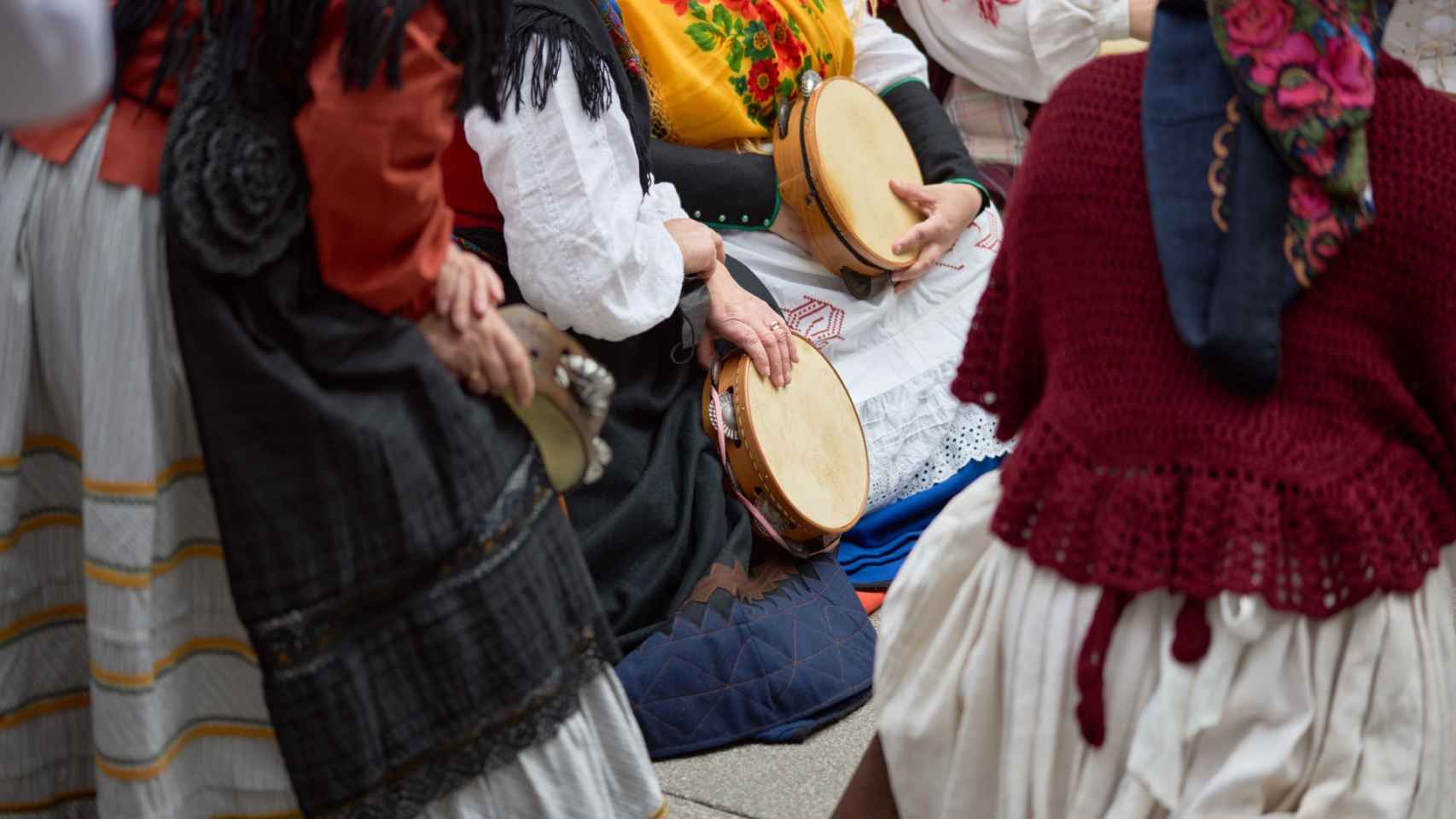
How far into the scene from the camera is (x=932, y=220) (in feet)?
11.4

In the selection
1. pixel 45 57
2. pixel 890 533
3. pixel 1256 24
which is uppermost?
pixel 45 57

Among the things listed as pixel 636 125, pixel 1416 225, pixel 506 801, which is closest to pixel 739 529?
pixel 636 125

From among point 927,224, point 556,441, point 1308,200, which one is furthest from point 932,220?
point 1308,200

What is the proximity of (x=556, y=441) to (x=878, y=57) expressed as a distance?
2271 mm

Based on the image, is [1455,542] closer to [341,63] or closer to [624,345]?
[341,63]

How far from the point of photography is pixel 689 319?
2914 millimetres

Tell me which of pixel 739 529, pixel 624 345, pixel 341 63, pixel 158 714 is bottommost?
pixel 739 529

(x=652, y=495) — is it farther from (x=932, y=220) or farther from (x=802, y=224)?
(x=932, y=220)

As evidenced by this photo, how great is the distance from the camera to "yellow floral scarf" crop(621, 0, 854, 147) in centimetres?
311

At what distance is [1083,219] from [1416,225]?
341 mm

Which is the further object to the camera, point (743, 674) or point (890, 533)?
point (890, 533)

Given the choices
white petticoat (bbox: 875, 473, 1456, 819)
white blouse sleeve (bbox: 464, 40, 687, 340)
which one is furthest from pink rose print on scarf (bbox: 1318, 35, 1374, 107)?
white blouse sleeve (bbox: 464, 40, 687, 340)

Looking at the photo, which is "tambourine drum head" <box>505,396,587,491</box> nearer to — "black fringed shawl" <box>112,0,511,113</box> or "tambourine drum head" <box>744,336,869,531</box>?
"black fringed shawl" <box>112,0,511,113</box>

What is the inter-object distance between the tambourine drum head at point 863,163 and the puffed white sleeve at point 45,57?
2.22m
